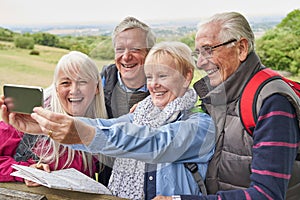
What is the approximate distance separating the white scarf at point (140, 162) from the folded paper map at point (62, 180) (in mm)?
49

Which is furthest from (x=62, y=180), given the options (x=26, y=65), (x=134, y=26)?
(x=26, y=65)

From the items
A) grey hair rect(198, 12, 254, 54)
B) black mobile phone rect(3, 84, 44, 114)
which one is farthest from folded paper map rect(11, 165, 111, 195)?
grey hair rect(198, 12, 254, 54)

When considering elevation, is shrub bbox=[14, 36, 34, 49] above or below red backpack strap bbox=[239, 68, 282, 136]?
below

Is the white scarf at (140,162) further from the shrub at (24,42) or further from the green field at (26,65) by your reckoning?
the shrub at (24,42)

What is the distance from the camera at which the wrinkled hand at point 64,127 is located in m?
1.16

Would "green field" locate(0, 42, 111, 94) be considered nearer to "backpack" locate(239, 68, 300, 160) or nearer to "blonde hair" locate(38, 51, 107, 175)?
"blonde hair" locate(38, 51, 107, 175)

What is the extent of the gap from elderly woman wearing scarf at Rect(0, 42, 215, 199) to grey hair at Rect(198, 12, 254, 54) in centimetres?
12

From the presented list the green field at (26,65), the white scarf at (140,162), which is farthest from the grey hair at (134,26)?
the green field at (26,65)

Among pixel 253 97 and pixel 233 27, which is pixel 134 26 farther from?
pixel 253 97

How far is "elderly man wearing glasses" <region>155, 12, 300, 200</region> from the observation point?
1225mm

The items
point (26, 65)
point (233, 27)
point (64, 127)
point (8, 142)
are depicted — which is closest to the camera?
point (64, 127)

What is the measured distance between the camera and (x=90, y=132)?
1.20 meters

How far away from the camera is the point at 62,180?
4.71ft

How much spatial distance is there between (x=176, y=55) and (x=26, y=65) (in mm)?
3395
